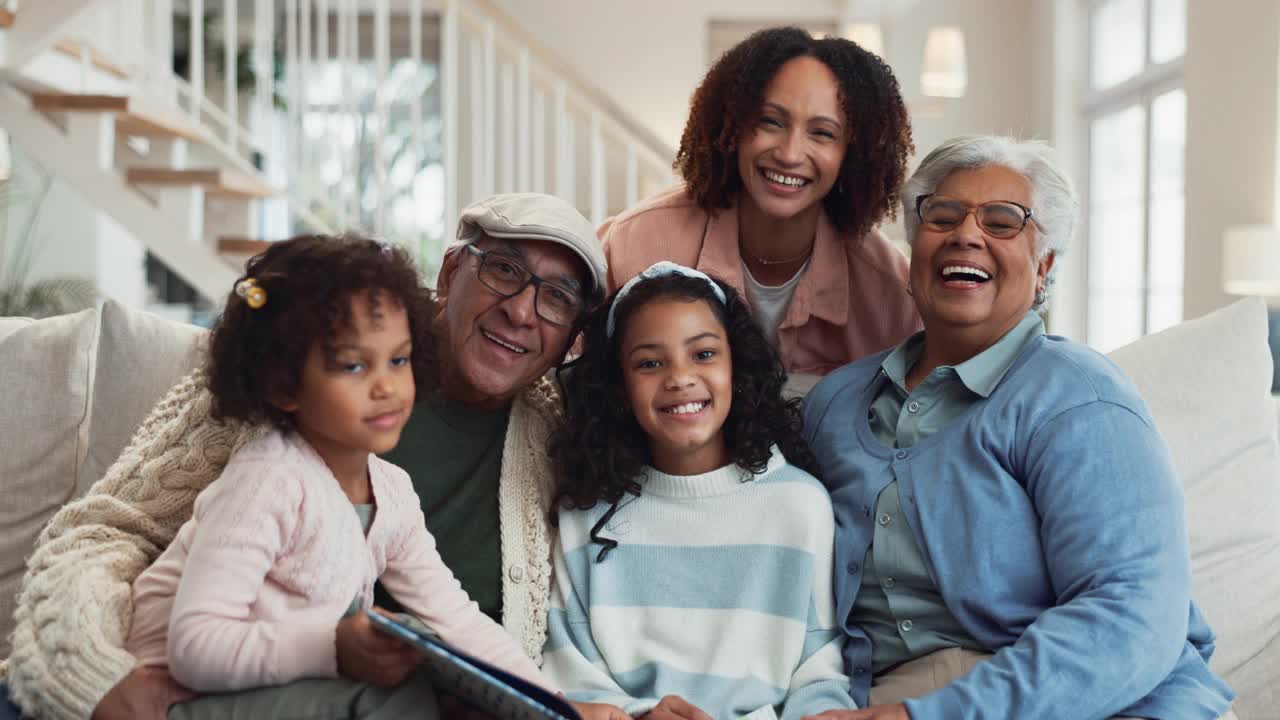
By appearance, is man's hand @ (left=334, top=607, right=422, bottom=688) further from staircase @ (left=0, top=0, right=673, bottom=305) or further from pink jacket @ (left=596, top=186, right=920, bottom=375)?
staircase @ (left=0, top=0, right=673, bottom=305)

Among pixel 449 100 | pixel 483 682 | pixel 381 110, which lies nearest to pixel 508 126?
pixel 449 100

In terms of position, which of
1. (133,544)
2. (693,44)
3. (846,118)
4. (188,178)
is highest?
(693,44)

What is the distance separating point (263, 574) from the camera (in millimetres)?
1315

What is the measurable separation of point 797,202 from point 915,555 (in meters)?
0.80

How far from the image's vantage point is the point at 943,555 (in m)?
1.60

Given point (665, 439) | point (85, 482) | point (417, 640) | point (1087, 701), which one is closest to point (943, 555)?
point (1087, 701)

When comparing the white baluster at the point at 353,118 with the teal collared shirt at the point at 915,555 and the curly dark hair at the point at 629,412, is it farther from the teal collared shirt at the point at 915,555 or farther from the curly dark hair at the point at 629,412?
the teal collared shirt at the point at 915,555

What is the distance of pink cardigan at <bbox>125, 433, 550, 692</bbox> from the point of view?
1280 mm

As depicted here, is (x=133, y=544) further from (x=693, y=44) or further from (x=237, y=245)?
(x=693, y=44)

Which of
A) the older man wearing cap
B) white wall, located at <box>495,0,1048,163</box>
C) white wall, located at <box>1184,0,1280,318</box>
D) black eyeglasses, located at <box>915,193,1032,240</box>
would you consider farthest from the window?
the older man wearing cap

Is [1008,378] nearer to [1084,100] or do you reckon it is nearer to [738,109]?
[738,109]

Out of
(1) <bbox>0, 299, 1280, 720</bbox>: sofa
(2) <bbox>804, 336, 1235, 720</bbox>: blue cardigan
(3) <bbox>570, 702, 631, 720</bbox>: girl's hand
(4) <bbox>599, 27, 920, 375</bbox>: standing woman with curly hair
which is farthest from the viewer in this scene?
(4) <bbox>599, 27, 920, 375</bbox>: standing woman with curly hair

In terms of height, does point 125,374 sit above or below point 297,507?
above

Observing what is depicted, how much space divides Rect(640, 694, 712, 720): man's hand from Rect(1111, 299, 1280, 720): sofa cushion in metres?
0.90
